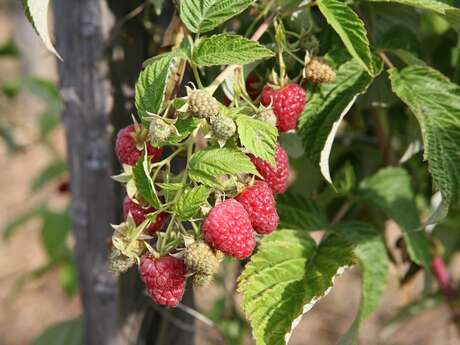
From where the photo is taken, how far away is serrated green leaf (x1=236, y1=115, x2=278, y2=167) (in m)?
0.78

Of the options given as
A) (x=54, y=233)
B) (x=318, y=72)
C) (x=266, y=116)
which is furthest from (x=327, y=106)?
(x=54, y=233)

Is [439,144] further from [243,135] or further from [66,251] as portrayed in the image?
[66,251]

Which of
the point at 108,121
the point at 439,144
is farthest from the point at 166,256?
the point at 108,121

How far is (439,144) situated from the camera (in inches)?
36.8

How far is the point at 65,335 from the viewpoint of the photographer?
1.69m

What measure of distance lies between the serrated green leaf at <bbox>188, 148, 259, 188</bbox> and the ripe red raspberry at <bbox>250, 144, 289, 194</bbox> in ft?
0.19

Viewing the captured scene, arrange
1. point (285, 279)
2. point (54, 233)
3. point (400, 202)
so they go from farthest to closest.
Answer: point (54, 233), point (400, 202), point (285, 279)

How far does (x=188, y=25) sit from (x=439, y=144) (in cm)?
34

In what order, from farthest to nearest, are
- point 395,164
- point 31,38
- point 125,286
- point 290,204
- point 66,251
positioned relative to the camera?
1. point 31,38
2. point 66,251
3. point 395,164
4. point 125,286
5. point 290,204

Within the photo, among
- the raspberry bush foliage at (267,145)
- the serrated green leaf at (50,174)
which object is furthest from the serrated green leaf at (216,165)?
the serrated green leaf at (50,174)

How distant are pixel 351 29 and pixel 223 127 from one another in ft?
0.67

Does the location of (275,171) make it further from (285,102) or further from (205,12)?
(205,12)

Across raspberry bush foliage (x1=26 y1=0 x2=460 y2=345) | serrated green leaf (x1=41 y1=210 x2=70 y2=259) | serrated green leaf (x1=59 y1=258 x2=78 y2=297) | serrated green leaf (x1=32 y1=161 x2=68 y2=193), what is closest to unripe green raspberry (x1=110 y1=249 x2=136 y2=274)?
raspberry bush foliage (x1=26 y1=0 x2=460 y2=345)

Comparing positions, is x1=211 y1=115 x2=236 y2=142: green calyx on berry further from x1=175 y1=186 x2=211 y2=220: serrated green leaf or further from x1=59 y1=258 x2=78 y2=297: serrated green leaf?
x1=59 y1=258 x2=78 y2=297: serrated green leaf
